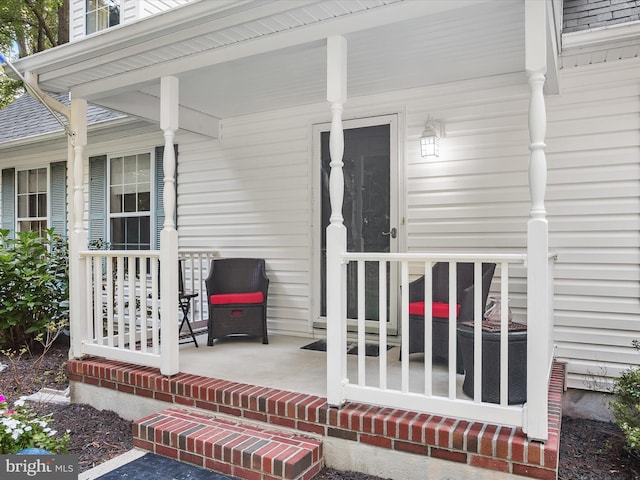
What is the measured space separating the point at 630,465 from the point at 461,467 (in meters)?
1.13

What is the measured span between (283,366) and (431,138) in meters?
2.26

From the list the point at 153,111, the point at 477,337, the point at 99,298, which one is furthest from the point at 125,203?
the point at 477,337

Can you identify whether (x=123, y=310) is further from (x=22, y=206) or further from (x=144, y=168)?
(x=22, y=206)

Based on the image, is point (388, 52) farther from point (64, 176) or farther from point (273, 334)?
point (64, 176)

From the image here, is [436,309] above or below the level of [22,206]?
below

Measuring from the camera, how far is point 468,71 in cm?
372

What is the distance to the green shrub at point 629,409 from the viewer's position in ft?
8.07

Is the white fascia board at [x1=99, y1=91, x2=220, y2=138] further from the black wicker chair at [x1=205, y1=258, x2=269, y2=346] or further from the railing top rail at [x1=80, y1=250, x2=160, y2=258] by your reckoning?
the black wicker chair at [x1=205, y1=258, x2=269, y2=346]

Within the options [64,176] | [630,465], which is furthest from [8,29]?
[630,465]

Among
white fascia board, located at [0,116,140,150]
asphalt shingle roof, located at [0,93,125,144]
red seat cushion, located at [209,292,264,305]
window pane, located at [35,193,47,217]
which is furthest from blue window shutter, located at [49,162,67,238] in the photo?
red seat cushion, located at [209,292,264,305]

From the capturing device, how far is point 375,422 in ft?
8.18

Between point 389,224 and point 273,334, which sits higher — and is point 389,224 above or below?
above

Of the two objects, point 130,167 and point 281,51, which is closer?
point 281,51

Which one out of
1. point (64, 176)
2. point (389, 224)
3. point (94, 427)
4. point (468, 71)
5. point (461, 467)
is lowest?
point (94, 427)
